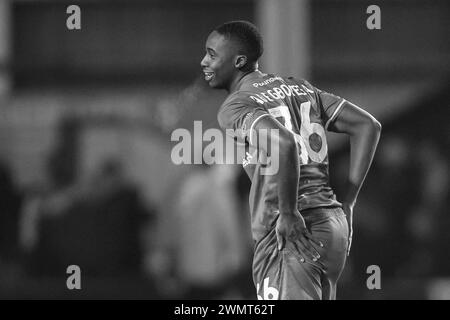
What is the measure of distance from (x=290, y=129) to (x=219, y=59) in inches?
13.7

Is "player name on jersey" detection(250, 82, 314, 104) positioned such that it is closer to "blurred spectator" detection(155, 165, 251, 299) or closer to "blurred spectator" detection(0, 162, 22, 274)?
"blurred spectator" detection(155, 165, 251, 299)

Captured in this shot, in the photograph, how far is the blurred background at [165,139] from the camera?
729 centimetres

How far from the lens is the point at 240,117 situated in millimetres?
3066

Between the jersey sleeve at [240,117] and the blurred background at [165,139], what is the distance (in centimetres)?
359

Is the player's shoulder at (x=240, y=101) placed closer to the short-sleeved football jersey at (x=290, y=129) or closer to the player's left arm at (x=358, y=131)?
the short-sleeved football jersey at (x=290, y=129)

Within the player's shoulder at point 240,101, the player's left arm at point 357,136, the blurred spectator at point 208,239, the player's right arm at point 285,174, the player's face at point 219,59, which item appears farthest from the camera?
the blurred spectator at point 208,239

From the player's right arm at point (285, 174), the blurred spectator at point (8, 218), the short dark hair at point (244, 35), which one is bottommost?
the blurred spectator at point (8, 218)

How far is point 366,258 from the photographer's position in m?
7.50

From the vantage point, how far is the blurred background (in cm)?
729

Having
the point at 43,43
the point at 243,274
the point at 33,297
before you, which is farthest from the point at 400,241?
the point at 43,43

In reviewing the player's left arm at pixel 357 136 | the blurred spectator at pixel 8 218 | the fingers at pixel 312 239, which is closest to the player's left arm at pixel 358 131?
the player's left arm at pixel 357 136

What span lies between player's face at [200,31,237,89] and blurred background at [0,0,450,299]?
3.49 metres

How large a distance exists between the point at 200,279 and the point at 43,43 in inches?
117

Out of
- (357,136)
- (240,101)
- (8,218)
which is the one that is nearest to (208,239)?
(8,218)
